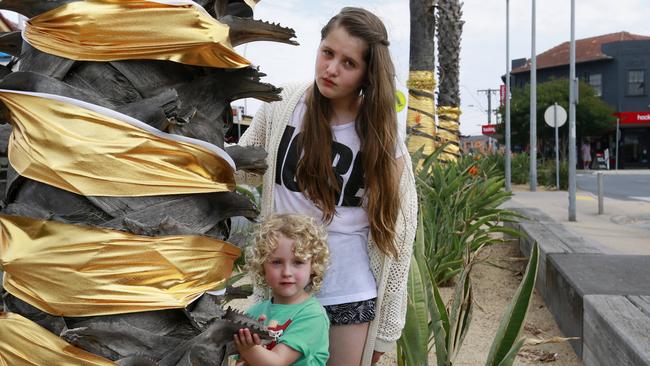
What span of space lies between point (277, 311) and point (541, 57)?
163ft

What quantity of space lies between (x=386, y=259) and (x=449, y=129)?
931 cm

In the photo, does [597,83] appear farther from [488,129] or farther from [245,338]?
[245,338]

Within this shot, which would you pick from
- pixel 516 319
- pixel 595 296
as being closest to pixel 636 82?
pixel 595 296

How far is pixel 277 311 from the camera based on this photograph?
1.92m

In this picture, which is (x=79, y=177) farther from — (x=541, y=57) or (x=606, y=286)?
(x=541, y=57)

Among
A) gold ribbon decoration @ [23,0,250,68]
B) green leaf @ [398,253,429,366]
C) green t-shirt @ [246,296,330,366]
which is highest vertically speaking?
gold ribbon decoration @ [23,0,250,68]

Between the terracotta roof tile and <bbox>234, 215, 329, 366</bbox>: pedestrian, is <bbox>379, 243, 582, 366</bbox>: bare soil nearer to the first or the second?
<bbox>234, 215, 329, 366</bbox>: pedestrian

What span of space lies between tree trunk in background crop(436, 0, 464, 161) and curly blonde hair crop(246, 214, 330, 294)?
9949 mm

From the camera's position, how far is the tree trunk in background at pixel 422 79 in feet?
27.7

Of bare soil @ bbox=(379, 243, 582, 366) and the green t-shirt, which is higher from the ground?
the green t-shirt

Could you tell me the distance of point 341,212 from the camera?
2.19 meters

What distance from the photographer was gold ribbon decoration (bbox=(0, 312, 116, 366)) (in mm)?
1062

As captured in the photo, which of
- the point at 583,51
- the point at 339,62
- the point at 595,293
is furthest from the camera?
the point at 583,51

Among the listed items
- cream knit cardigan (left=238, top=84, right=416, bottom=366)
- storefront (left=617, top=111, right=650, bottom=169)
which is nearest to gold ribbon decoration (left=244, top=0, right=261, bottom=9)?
cream knit cardigan (left=238, top=84, right=416, bottom=366)
